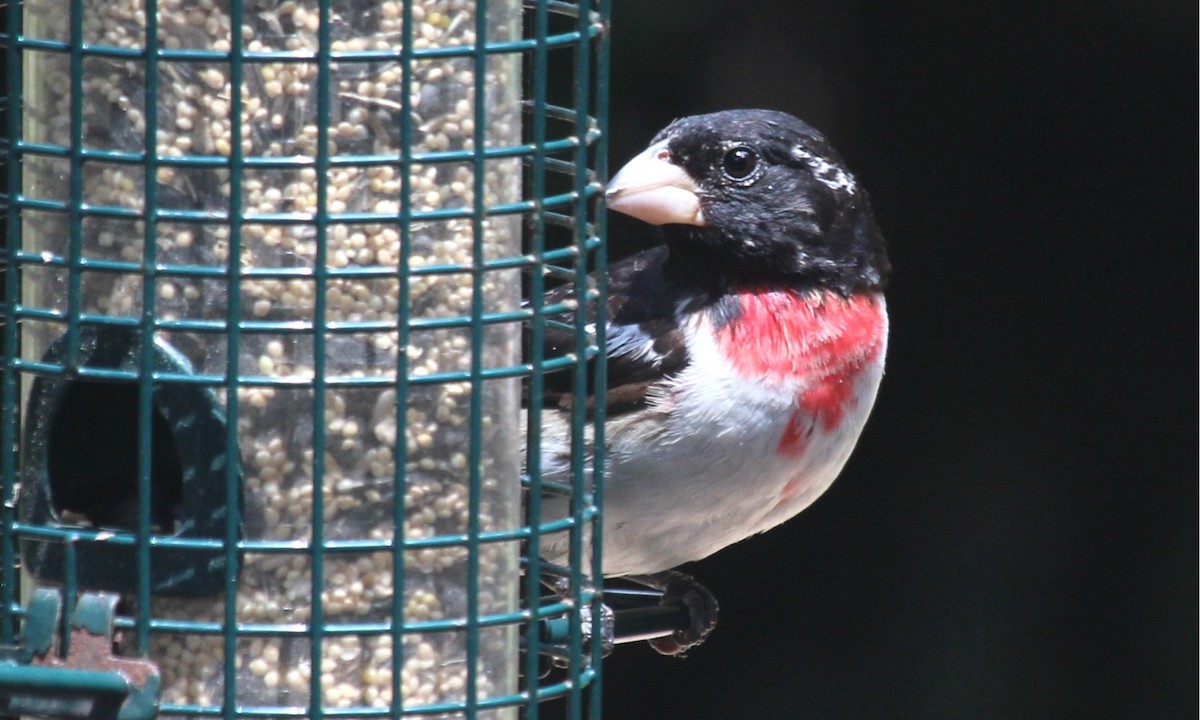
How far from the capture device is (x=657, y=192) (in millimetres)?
4090

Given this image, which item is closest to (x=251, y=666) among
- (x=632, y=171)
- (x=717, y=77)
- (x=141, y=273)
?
(x=141, y=273)

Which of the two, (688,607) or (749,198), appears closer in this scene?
(688,607)

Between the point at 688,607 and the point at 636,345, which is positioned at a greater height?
the point at 636,345

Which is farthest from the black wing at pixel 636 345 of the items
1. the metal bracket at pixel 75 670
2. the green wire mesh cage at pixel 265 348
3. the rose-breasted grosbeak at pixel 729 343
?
the metal bracket at pixel 75 670

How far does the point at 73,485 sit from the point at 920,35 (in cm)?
428

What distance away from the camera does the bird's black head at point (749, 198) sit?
13.5 feet

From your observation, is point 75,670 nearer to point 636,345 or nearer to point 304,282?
point 304,282

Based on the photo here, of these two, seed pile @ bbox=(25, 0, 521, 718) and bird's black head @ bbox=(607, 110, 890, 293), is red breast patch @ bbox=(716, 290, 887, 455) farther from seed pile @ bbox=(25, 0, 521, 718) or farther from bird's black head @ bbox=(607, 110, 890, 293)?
seed pile @ bbox=(25, 0, 521, 718)

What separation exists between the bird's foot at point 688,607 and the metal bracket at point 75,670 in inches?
55.3

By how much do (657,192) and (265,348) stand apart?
1.40 meters

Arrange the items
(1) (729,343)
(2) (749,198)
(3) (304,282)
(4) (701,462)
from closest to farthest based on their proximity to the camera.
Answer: (3) (304,282) → (4) (701,462) → (1) (729,343) → (2) (749,198)

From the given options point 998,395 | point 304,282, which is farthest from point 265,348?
point 998,395

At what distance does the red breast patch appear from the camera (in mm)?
4035

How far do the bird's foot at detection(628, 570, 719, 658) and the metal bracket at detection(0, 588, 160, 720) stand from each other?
1.40 metres
